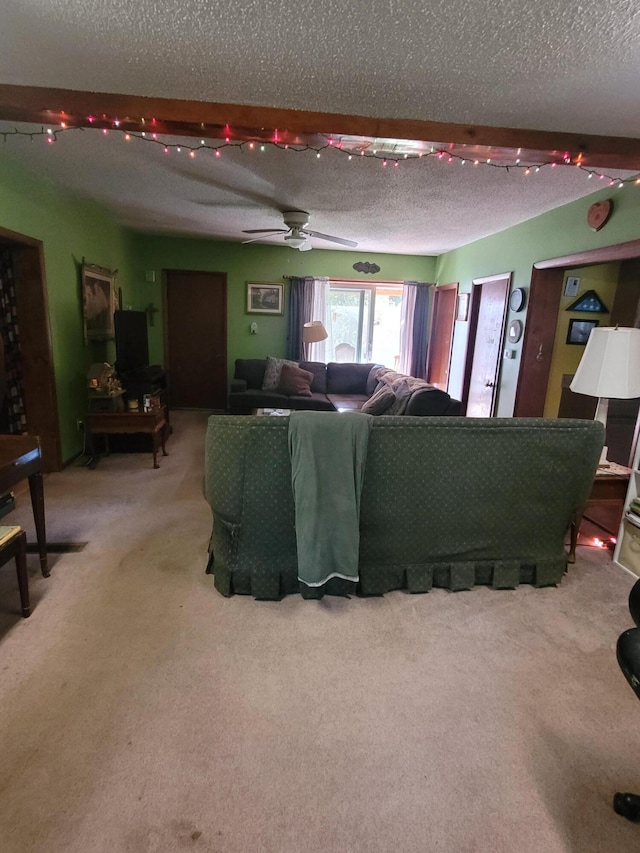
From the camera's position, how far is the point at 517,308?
4211 millimetres

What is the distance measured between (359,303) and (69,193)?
13.6ft

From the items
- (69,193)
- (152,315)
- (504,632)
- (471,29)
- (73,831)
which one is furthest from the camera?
(152,315)

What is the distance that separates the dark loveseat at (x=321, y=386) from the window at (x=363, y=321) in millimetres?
798

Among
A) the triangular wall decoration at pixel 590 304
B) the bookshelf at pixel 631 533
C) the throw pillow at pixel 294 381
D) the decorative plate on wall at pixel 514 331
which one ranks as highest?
the triangular wall decoration at pixel 590 304

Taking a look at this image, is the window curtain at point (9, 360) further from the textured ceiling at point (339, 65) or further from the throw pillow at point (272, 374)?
the throw pillow at point (272, 374)

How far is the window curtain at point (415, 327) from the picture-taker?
6.73 metres

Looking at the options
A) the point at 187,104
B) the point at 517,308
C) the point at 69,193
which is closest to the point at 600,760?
the point at 187,104

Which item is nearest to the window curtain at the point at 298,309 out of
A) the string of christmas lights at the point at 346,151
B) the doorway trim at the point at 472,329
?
the doorway trim at the point at 472,329

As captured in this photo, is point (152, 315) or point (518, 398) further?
point (152, 315)

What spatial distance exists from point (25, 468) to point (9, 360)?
2044mm

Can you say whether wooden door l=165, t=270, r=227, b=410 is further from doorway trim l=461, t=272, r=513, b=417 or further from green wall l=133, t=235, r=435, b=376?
doorway trim l=461, t=272, r=513, b=417

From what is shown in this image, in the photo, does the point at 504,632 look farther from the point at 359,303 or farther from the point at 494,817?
the point at 359,303

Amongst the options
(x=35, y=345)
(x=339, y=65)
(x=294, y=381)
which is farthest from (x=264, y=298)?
(x=339, y=65)

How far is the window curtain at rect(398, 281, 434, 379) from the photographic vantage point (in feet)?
22.1
